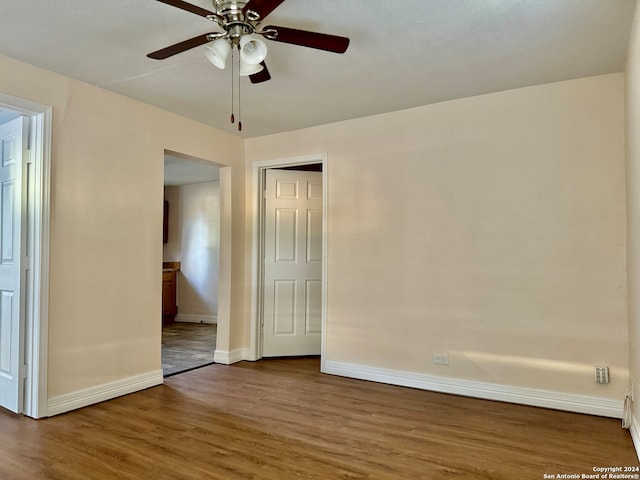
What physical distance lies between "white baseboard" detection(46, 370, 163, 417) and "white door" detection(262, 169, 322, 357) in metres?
1.38

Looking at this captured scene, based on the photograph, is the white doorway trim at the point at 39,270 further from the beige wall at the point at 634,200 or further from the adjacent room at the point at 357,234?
the beige wall at the point at 634,200

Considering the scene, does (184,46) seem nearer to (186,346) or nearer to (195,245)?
(186,346)

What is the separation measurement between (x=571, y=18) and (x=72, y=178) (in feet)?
11.4

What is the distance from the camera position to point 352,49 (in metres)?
2.71

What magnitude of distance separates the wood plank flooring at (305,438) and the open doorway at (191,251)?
3718mm

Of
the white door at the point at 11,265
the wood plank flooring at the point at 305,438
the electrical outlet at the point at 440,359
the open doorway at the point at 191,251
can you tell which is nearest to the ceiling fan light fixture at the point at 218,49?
the white door at the point at 11,265

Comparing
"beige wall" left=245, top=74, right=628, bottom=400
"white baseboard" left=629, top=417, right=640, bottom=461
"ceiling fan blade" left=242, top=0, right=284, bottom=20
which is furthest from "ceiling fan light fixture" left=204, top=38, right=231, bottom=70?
"white baseboard" left=629, top=417, right=640, bottom=461

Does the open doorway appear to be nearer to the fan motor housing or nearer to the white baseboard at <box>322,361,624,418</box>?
the white baseboard at <box>322,361,624,418</box>

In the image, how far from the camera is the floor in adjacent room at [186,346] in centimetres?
439

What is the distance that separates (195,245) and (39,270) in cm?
467

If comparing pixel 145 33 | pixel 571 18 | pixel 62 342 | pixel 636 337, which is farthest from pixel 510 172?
pixel 62 342

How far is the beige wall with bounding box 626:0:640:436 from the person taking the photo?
2332 mm

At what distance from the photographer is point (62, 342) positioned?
3.05 metres

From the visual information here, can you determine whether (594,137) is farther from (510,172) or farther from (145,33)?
(145,33)
